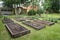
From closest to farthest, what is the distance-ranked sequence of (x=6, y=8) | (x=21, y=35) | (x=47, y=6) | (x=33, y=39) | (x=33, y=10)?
(x=33, y=39), (x=21, y=35), (x=33, y=10), (x=47, y=6), (x=6, y=8)

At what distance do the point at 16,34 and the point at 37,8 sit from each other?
16031 mm

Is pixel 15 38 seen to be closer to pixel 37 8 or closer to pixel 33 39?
pixel 33 39

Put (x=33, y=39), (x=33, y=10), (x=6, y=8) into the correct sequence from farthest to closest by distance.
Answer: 1. (x=6, y=8)
2. (x=33, y=10)
3. (x=33, y=39)

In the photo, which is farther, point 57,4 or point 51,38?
point 57,4

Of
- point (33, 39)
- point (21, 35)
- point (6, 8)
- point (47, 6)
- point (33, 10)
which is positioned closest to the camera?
point (33, 39)

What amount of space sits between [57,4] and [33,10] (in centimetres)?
520

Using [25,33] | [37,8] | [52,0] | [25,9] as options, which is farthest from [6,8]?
[25,33]

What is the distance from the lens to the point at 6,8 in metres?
26.5

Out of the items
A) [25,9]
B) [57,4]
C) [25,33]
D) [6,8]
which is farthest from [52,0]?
[25,33]

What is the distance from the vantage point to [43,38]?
760 cm

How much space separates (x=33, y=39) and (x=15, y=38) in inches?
38.4

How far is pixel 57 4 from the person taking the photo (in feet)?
81.4

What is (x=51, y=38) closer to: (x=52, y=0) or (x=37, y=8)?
(x=37, y=8)

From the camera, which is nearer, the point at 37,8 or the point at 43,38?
the point at 43,38
